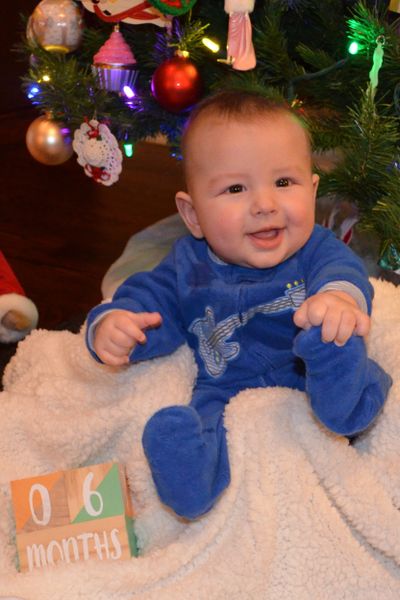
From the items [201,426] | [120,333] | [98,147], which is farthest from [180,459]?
[98,147]

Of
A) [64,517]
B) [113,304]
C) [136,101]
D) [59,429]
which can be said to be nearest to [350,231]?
[136,101]

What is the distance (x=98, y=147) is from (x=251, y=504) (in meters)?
0.87

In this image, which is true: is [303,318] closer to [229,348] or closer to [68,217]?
[229,348]

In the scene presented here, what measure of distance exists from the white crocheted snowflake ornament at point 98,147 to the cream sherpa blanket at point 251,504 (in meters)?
0.59

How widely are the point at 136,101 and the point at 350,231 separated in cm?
50

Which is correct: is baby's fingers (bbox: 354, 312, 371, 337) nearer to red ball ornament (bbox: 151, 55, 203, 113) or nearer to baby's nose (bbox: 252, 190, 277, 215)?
baby's nose (bbox: 252, 190, 277, 215)

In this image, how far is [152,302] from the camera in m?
1.20

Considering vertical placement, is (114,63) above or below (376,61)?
below

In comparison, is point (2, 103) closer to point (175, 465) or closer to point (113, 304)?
point (113, 304)

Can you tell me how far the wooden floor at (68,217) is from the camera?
2.05 m

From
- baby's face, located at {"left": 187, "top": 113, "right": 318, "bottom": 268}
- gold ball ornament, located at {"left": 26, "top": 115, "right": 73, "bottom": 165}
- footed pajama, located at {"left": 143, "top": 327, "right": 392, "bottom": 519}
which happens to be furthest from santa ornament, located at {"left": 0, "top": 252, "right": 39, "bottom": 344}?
footed pajama, located at {"left": 143, "top": 327, "right": 392, "bottom": 519}

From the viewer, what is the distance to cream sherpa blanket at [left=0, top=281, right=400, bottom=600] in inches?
38.9

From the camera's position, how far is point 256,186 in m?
1.10

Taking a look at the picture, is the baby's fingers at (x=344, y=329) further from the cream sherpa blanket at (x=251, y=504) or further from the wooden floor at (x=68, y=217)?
the wooden floor at (x=68, y=217)
